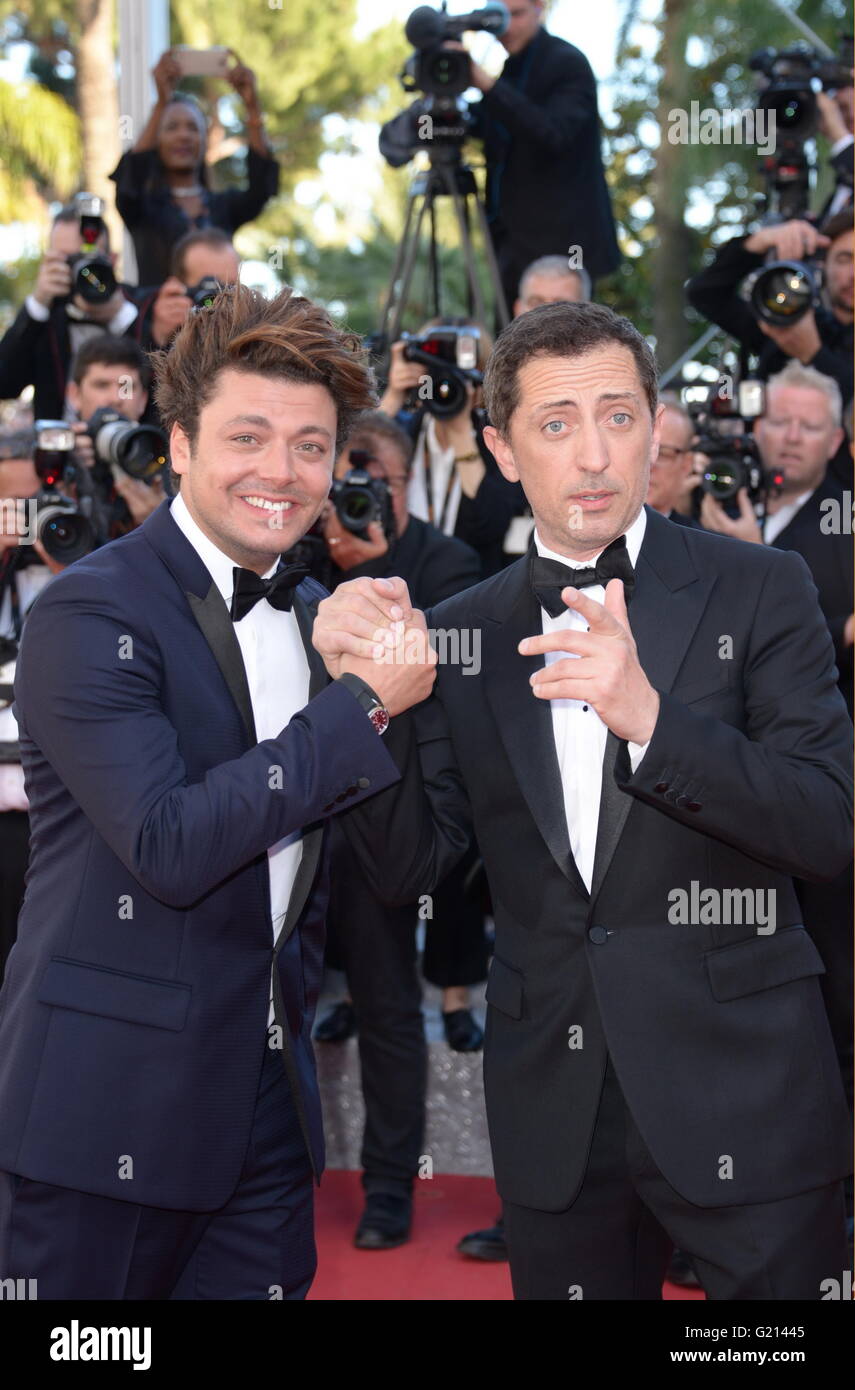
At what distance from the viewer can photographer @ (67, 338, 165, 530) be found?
4.12 m

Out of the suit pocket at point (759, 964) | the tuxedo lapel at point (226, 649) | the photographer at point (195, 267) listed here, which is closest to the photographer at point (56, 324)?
the photographer at point (195, 267)

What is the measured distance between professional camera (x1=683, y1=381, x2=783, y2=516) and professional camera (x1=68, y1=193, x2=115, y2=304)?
5.87 feet

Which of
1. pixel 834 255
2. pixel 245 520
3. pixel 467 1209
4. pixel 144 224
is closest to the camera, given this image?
pixel 245 520

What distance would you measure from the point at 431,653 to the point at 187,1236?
2.64 ft

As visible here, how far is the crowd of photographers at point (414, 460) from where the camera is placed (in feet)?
12.2

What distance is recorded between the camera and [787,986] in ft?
6.55

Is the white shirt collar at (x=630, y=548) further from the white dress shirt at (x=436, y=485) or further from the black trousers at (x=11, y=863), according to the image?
the white dress shirt at (x=436, y=485)

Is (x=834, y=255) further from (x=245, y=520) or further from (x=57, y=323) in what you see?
(x=245, y=520)

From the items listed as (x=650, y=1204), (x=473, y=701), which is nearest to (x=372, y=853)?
(x=473, y=701)

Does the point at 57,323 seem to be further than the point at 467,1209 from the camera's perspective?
Yes

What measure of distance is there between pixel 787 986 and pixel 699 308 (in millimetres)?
3314

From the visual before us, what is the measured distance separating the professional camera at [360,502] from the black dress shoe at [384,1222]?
1567 millimetres
